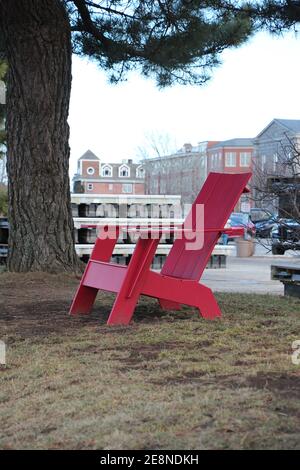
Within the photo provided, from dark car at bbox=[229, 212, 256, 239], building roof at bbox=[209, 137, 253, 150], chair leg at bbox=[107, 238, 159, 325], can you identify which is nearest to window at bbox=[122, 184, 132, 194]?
building roof at bbox=[209, 137, 253, 150]

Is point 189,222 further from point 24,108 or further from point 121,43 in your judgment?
point 121,43

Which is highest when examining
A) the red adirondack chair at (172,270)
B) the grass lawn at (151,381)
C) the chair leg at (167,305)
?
the red adirondack chair at (172,270)

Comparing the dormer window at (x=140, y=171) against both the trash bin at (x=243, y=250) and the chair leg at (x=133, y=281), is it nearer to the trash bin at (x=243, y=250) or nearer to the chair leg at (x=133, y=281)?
the trash bin at (x=243, y=250)

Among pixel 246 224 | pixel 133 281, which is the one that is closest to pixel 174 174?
pixel 246 224

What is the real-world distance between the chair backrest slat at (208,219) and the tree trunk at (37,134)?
3475 millimetres

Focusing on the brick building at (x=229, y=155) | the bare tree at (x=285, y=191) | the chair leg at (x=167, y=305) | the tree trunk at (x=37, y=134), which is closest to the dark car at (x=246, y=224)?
the bare tree at (x=285, y=191)

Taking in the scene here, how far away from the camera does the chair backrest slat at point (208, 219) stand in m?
7.30

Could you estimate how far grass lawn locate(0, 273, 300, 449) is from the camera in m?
3.65

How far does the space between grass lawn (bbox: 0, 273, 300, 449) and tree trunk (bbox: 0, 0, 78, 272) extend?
306 centimetres

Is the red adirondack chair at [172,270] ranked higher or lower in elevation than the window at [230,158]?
lower

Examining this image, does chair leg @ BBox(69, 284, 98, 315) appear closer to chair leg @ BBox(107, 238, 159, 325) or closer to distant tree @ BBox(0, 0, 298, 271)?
chair leg @ BBox(107, 238, 159, 325)

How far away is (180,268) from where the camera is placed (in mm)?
7426

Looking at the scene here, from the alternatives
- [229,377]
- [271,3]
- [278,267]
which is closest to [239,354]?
[229,377]
